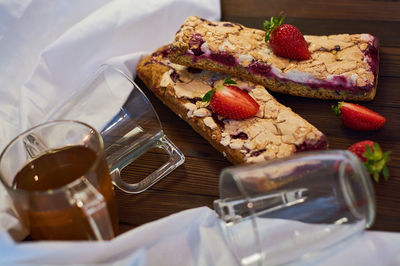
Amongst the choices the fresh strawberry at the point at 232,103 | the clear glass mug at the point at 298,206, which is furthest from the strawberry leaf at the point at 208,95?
the clear glass mug at the point at 298,206

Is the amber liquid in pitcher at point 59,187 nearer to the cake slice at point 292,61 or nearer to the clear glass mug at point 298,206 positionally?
the clear glass mug at point 298,206

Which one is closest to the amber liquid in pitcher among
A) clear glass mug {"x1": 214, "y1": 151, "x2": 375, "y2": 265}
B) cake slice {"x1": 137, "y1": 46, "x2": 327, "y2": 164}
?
clear glass mug {"x1": 214, "y1": 151, "x2": 375, "y2": 265}

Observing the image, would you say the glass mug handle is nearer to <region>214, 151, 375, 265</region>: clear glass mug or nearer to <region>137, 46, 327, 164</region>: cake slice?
<region>214, 151, 375, 265</region>: clear glass mug

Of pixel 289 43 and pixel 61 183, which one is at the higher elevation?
pixel 289 43

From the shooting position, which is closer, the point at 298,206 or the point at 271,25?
the point at 298,206

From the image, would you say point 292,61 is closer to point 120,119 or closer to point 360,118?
point 360,118

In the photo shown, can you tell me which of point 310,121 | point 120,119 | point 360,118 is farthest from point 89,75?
point 360,118
